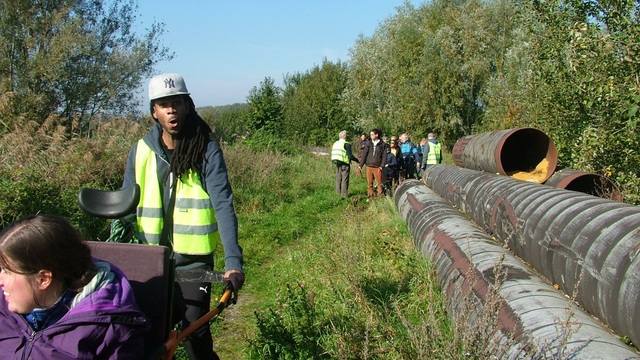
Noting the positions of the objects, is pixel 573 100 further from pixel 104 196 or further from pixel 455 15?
pixel 455 15

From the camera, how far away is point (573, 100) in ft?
32.4

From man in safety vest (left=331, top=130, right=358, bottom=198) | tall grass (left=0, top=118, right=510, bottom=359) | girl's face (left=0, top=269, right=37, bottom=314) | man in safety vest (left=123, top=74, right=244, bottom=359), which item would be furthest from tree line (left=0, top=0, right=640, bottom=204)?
girl's face (left=0, top=269, right=37, bottom=314)

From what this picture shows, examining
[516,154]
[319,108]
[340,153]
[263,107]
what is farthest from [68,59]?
[319,108]

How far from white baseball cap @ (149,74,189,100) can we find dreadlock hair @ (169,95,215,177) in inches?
4.5

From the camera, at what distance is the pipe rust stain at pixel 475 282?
12.0 feet

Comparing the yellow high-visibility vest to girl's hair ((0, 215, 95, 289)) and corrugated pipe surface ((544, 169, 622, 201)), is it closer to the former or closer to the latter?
corrugated pipe surface ((544, 169, 622, 201))

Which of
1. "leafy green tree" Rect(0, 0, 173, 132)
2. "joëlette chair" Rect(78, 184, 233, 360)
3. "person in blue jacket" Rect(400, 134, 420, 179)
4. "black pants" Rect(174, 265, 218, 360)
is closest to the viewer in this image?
"joëlette chair" Rect(78, 184, 233, 360)

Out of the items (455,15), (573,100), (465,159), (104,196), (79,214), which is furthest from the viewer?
(455,15)

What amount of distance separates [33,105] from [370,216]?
27.9ft

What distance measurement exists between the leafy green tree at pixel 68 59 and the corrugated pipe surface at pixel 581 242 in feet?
32.7

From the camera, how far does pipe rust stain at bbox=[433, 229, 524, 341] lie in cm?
366

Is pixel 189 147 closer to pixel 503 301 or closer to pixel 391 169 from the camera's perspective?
pixel 503 301

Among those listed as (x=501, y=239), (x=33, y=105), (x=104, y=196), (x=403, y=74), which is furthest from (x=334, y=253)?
Result: (x=403, y=74)

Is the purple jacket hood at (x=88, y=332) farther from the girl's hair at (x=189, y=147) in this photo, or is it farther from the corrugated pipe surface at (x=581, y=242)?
the corrugated pipe surface at (x=581, y=242)
